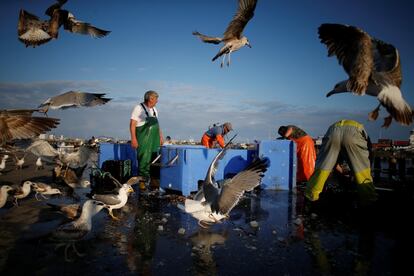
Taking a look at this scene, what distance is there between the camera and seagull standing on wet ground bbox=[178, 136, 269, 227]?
15.6ft

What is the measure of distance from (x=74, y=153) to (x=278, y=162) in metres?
5.91

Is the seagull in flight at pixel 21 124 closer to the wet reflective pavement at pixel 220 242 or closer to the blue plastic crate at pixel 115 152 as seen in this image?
the wet reflective pavement at pixel 220 242

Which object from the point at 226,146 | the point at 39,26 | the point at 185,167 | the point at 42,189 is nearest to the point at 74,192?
the point at 42,189

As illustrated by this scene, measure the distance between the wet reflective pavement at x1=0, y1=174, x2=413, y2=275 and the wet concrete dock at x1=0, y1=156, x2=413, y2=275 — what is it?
1cm

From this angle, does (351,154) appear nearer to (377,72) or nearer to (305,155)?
(377,72)

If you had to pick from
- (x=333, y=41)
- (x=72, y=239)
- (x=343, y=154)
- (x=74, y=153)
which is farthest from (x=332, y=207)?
(x=74, y=153)

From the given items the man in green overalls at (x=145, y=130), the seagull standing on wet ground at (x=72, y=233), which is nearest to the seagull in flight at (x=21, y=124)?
the seagull standing on wet ground at (x=72, y=233)

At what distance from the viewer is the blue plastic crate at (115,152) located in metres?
9.81

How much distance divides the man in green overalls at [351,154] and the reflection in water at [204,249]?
2.36 metres

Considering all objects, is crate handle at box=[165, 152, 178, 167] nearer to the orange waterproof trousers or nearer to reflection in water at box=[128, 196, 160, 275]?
reflection in water at box=[128, 196, 160, 275]

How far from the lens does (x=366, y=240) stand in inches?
166

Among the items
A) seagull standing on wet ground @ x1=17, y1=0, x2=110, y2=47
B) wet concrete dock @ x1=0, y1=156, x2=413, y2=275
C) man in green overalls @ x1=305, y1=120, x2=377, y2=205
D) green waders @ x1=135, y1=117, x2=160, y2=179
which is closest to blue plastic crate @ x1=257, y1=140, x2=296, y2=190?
wet concrete dock @ x1=0, y1=156, x2=413, y2=275

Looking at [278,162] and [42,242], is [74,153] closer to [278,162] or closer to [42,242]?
[42,242]

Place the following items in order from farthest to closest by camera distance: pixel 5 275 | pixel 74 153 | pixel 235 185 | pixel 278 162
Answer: pixel 278 162 < pixel 74 153 < pixel 235 185 < pixel 5 275
